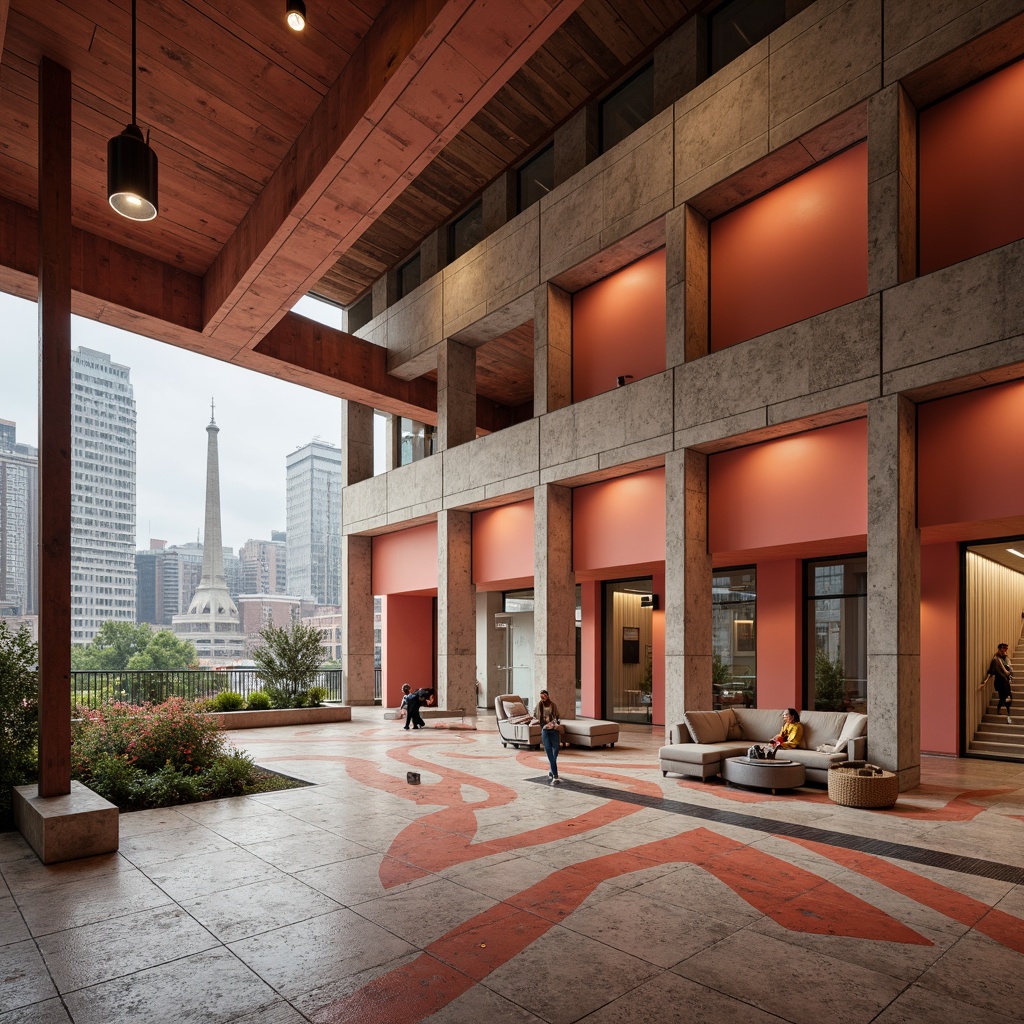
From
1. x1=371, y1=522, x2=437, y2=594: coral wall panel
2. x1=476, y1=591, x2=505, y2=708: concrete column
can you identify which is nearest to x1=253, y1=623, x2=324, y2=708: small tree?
x1=371, y1=522, x2=437, y2=594: coral wall panel

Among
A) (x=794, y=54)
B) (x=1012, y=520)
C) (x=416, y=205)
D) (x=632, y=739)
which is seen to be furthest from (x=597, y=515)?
(x=416, y=205)

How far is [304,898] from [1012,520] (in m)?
9.81

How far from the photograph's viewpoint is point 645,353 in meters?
14.3

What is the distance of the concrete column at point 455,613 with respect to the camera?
18516mm

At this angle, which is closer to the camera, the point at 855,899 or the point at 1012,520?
the point at 855,899

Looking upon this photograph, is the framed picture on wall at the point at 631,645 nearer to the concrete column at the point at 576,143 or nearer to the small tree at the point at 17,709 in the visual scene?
the concrete column at the point at 576,143

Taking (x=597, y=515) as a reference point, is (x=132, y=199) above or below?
above

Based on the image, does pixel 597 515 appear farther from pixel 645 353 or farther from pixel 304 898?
pixel 304 898

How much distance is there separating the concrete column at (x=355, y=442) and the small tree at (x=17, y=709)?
14.7 meters

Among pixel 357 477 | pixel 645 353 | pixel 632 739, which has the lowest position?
pixel 632 739

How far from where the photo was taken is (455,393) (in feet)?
61.3

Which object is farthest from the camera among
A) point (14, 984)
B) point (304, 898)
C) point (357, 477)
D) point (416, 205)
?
point (357, 477)

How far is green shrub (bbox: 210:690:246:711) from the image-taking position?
17250mm

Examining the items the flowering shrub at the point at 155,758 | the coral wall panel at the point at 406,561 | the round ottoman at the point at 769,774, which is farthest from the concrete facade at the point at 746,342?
the flowering shrub at the point at 155,758
